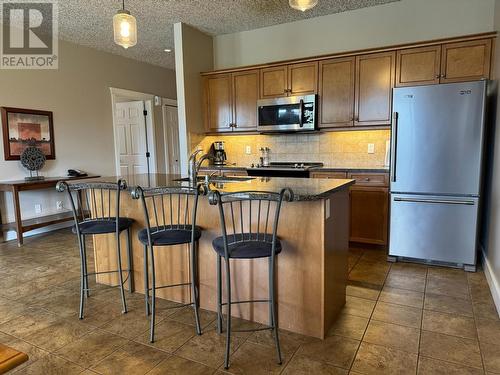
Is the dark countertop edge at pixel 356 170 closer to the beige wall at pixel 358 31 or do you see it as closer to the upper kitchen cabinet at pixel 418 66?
the upper kitchen cabinet at pixel 418 66

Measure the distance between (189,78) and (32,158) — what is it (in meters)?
2.32

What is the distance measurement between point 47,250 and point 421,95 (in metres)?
4.39

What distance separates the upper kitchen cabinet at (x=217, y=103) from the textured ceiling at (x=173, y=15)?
0.70 metres

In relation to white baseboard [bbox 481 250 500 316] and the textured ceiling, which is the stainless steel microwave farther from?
white baseboard [bbox 481 250 500 316]

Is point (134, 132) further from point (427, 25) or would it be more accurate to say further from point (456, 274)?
point (456, 274)

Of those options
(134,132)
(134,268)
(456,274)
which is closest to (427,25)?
(456,274)

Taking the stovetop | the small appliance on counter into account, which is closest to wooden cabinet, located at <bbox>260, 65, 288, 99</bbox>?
the small appliance on counter

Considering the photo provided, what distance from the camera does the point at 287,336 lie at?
211 centimetres

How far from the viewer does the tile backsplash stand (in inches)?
166

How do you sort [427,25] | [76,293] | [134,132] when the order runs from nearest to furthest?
[76,293] < [427,25] < [134,132]

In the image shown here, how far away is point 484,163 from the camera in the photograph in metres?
3.13

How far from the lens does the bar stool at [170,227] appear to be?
2.10 m

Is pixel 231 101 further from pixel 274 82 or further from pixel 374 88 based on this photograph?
pixel 374 88

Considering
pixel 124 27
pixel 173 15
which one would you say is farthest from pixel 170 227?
pixel 173 15
